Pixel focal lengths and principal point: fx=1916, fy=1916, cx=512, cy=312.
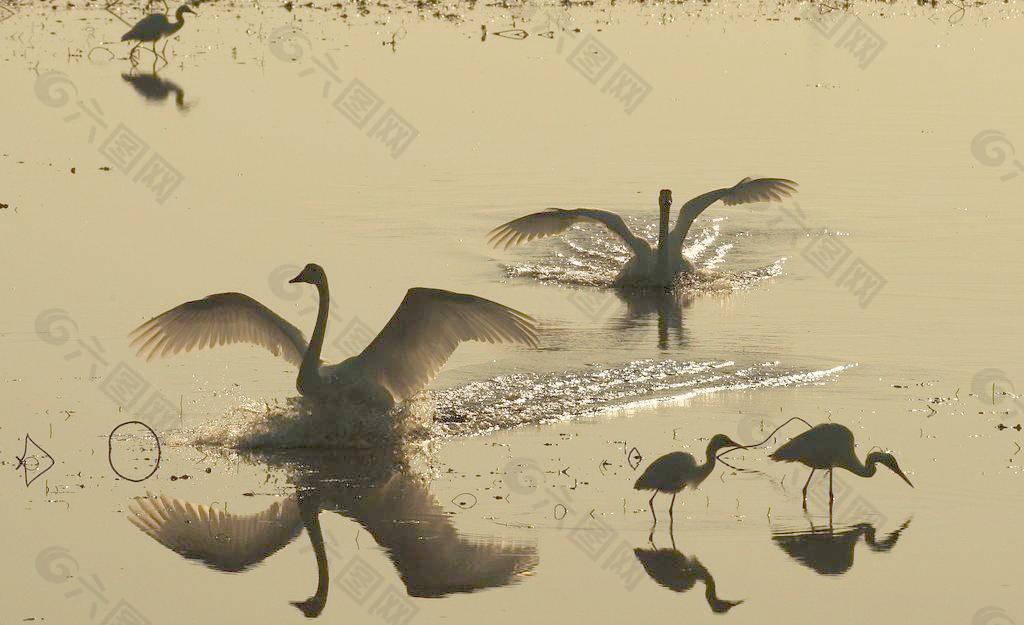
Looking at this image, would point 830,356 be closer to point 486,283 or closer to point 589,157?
point 486,283

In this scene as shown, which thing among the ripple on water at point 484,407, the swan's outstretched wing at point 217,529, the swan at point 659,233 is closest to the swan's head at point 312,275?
the ripple on water at point 484,407

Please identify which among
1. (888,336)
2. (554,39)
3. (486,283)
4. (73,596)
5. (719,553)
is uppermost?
(554,39)

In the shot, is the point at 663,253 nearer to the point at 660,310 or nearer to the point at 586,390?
the point at 660,310

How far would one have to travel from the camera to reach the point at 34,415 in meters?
11.3

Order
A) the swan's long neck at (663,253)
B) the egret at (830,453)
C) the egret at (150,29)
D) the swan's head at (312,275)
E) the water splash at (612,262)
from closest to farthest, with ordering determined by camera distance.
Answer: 1. the egret at (830,453)
2. the swan's head at (312,275)
3. the swan's long neck at (663,253)
4. the water splash at (612,262)
5. the egret at (150,29)

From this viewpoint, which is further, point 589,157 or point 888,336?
point 589,157

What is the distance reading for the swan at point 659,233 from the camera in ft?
51.8

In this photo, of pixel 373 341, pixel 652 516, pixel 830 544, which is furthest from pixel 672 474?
pixel 373 341

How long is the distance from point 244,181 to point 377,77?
6.23m

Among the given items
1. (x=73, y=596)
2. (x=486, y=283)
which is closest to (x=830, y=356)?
(x=486, y=283)

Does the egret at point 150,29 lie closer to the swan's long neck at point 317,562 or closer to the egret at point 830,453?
the swan's long neck at point 317,562

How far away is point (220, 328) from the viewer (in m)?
11.7

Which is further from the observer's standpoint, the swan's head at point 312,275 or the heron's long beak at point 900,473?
the swan's head at point 312,275

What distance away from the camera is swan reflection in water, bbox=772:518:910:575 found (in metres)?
9.10
